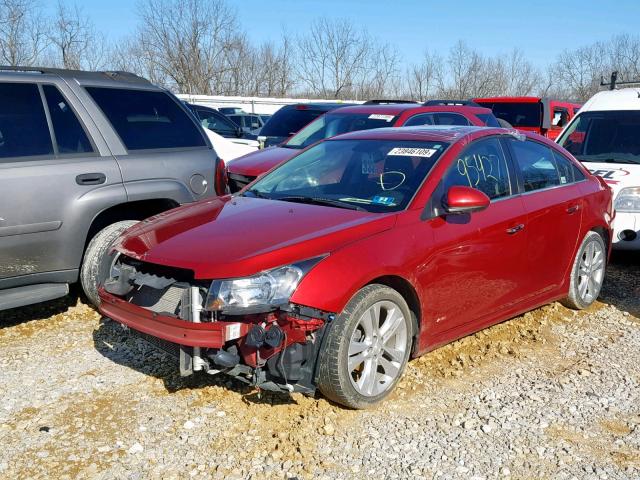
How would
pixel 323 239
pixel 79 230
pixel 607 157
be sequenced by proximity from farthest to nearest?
pixel 607 157
pixel 79 230
pixel 323 239

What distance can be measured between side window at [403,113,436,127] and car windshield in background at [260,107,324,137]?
7.87ft

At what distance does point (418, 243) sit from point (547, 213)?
1.57 metres

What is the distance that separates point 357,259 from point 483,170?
157 centimetres

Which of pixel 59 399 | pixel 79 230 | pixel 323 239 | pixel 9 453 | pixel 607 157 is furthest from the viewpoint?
pixel 607 157

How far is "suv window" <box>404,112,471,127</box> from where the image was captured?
8.62 meters

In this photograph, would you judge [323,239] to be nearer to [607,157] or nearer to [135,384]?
[135,384]

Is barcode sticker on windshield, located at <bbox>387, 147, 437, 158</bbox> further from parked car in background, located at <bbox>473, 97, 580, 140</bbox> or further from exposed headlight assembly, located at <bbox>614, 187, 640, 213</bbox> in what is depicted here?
parked car in background, located at <bbox>473, 97, 580, 140</bbox>

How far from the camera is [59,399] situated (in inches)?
156

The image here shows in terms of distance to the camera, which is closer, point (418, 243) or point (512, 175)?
point (418, 243)

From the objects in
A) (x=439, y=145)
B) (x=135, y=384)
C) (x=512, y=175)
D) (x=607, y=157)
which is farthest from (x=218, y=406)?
(x=607, y=157)

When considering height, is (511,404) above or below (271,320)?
below

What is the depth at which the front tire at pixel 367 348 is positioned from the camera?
352 cm

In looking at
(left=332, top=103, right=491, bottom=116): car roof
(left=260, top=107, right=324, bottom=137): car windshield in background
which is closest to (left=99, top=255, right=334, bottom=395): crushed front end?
(left=332, top=103, right=491, bottom=116): car roof

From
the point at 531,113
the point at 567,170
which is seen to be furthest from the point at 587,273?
the point at 531,113
